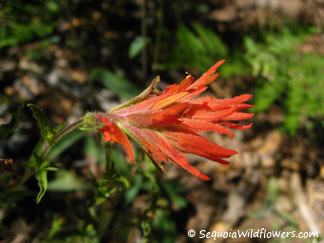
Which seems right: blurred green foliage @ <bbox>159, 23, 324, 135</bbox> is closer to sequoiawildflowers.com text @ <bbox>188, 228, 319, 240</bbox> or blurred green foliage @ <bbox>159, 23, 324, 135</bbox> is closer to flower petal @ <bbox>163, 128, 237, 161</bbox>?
sequoiawildflowers.com text @ <bbox>188, 228, 319, 240</bbox>

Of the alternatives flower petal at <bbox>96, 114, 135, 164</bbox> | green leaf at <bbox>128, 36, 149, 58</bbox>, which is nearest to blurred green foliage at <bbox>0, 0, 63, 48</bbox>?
green leaf at <bbox>128, 36, 149, 58</bbox>

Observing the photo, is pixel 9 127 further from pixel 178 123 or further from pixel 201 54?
pixel 201 54

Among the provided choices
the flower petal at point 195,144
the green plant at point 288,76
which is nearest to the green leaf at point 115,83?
the green plant at point 288,76

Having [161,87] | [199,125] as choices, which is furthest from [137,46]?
[199,125]

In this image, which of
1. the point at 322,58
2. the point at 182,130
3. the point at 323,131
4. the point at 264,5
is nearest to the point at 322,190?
the point at 323,131

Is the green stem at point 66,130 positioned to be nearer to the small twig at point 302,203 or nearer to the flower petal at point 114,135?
the flower petal at point 114,135

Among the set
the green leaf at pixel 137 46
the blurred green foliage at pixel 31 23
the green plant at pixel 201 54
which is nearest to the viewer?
the blurred green foliage at pixel 31 23

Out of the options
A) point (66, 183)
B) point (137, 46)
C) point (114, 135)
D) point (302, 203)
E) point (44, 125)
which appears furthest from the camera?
point (302, 203)
